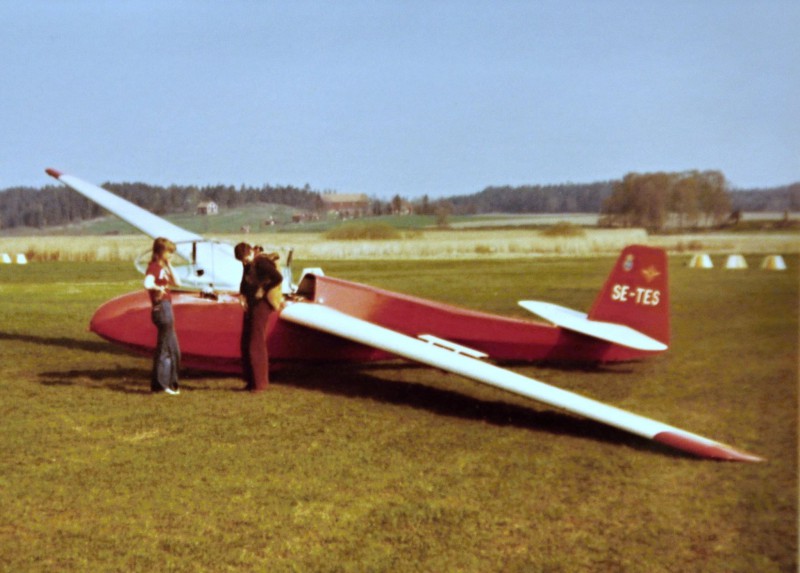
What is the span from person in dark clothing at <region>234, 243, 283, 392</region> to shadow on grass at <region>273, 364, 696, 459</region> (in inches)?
15.5

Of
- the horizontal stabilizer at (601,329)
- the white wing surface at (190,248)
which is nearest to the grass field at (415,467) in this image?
the horizontal stabilizer at (601,329)

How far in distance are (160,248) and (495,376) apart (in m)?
2.84

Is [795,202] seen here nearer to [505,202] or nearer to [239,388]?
[505,202]

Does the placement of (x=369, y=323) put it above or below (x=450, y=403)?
above

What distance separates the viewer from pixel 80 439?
4656mm

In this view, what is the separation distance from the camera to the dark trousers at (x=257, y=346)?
233 inches

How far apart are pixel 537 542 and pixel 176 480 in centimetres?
202

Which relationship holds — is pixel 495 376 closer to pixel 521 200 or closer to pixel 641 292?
pixel 521 200

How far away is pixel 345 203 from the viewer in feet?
22.7

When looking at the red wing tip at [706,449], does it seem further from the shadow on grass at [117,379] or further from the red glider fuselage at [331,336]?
the shadow on grass at [117,379]

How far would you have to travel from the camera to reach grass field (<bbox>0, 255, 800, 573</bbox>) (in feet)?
10.3

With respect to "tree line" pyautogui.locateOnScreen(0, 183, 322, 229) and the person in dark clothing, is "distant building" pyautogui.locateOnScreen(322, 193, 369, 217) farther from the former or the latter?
the person in dark clothing

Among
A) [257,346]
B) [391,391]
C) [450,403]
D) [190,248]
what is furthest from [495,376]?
[190,248]

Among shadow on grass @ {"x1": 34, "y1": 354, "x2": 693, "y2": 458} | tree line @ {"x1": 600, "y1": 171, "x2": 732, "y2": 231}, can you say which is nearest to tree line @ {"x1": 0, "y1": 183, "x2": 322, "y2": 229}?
shadow on grass @ {"x1": 34, "y1": 354, "x2": 693, "y2": 458}
